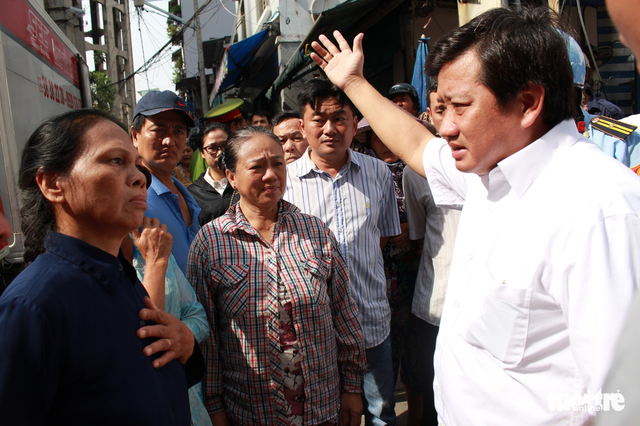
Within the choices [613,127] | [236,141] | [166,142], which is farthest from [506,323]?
[166,142]

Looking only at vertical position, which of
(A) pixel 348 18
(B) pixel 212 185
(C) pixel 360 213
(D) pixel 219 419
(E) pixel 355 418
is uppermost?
(A) pixel 348 18

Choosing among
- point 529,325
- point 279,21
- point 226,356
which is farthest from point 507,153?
point 279,21

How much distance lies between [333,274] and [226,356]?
622mm

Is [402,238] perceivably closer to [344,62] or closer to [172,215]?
[344,62]

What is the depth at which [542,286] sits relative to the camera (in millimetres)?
1077

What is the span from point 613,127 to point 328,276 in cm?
192

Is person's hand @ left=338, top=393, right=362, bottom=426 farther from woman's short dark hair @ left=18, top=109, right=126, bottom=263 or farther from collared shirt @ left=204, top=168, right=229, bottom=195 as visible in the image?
collared shirt @ left=204, top=168, right=229, bottom=195

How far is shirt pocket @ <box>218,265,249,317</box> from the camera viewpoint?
180 cm

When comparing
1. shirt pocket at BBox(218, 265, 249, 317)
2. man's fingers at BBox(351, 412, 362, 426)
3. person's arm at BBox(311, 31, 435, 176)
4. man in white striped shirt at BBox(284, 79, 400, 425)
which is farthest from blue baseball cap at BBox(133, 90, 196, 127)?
man's fingers at BBox(351, 412, 362, 426)

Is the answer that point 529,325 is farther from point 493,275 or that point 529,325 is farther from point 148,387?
point 148,387

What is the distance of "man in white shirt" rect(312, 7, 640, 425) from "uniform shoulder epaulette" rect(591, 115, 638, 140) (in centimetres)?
137

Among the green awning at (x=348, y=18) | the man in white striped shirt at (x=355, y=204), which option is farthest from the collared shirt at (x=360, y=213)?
the green awning at (x=348, y=18)

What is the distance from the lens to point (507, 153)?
131 cm

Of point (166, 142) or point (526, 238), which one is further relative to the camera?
point (166, 142)
